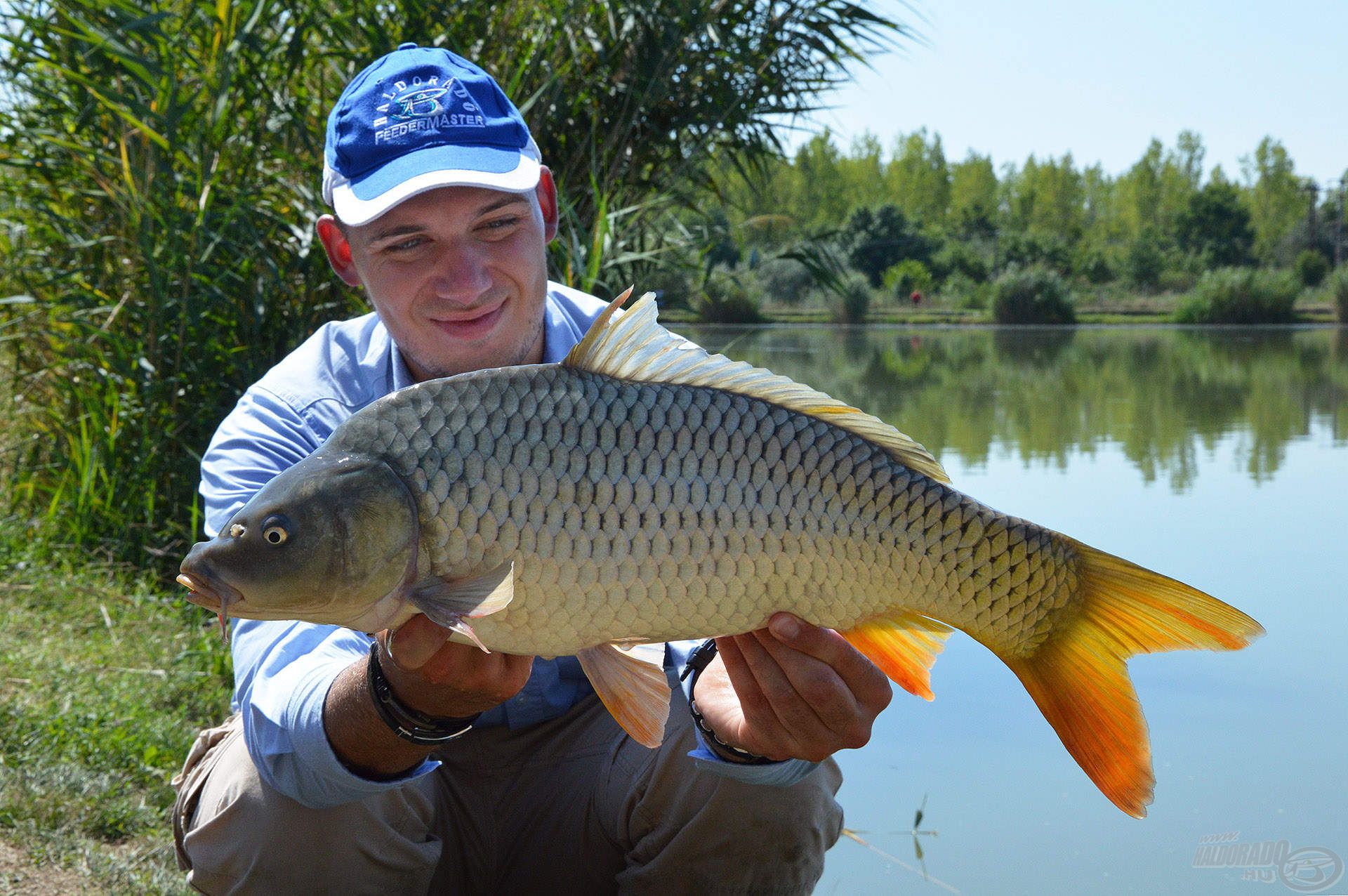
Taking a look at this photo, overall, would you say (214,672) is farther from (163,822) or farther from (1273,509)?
(1273,509)

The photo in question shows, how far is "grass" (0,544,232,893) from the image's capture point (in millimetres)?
1825

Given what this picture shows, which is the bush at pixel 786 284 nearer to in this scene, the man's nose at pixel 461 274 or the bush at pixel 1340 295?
the bush at pixel 1340 295

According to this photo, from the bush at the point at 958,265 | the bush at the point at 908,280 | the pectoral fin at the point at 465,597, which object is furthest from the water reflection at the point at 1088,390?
the bush at the point at 958,265

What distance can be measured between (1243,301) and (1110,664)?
71.6 ft

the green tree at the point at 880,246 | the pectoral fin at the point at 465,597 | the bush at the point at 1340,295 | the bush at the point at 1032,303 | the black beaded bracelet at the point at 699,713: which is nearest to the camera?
the pectoral fin at the point at 465,597

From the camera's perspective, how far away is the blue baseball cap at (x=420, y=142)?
5.17 feet

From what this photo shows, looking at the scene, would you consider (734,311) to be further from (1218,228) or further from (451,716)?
(1218,228)

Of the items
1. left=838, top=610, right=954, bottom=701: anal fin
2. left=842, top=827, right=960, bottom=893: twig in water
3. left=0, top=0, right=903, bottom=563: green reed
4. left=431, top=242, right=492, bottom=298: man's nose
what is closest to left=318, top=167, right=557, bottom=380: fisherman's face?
left=431, top=242, right=492, bottom=298: man's nose

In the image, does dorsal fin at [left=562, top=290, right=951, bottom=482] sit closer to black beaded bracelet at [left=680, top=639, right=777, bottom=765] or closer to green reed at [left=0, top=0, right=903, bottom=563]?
black beaded bracelet at [left=680, top=639, right=777, bottom=765]

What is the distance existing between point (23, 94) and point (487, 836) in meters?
2.78

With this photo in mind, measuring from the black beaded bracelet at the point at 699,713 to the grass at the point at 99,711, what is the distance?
815 mm

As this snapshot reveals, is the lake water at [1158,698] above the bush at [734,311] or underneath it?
underneath

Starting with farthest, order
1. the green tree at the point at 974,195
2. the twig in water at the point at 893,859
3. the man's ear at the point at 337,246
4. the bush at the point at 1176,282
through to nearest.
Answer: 1. the green tree at the point at 974,195
2. the bush at the point at 1176,282
3. the twig in water at the point at 893,859
4. the man's ear at the point at 337,246

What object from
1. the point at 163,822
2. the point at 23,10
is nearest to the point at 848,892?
the point at 163,822
